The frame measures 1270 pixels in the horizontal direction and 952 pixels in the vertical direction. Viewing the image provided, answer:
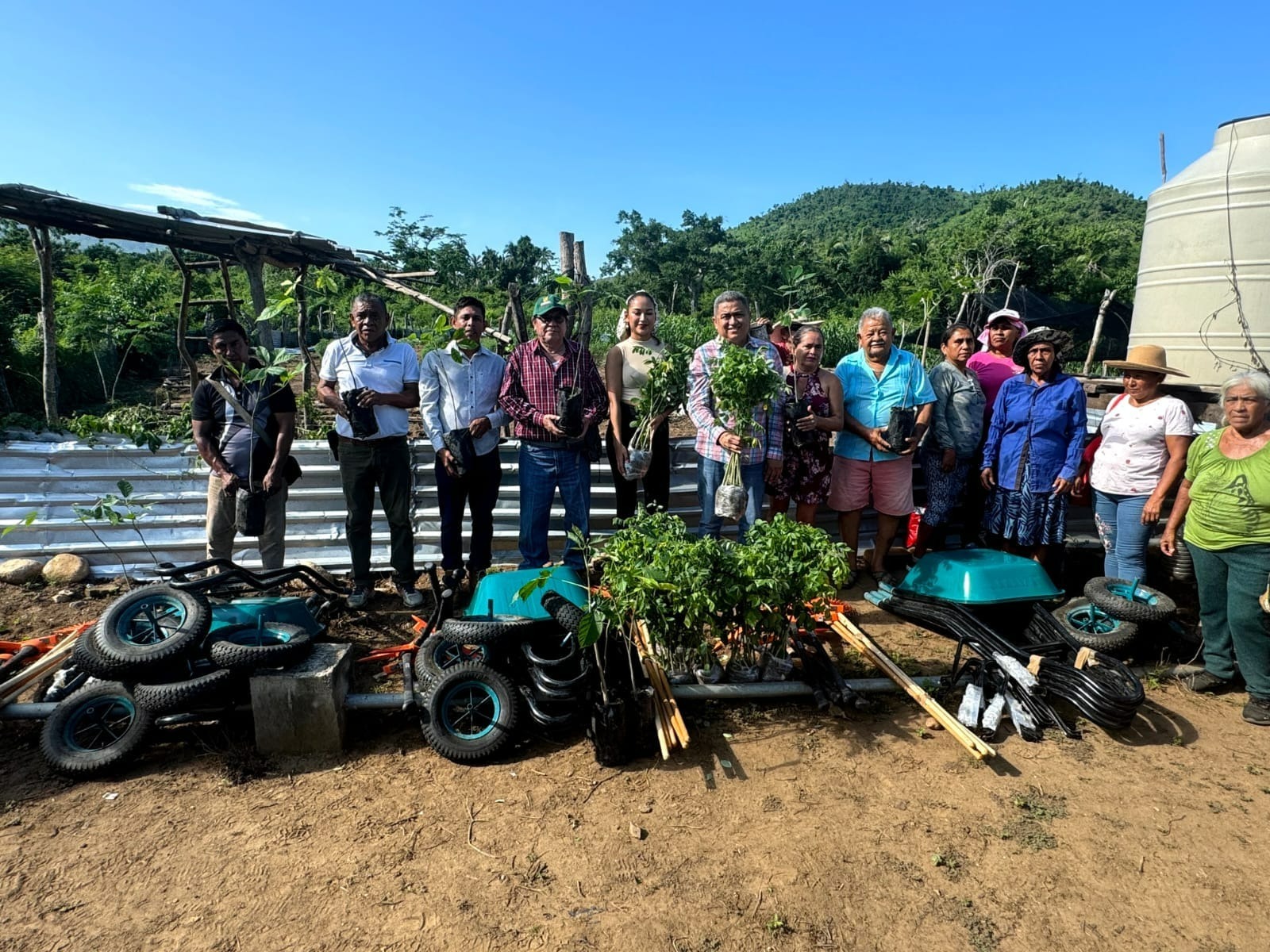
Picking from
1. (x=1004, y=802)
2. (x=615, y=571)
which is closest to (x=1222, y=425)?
(x=1004, y=802)

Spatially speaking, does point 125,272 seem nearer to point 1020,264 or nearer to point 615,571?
point 615,571

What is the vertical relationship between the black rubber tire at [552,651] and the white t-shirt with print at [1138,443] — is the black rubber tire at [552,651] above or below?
below

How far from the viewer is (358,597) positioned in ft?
14.5

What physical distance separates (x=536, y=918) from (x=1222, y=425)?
4.17 metres

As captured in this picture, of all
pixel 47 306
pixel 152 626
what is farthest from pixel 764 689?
pixel 47 306

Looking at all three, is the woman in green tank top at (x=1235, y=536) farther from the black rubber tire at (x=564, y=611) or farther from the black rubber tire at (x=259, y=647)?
the black rubber tire at (x=259, y=647)

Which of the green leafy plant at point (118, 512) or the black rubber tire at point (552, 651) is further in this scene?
the green leafy plant at point (118, 512)

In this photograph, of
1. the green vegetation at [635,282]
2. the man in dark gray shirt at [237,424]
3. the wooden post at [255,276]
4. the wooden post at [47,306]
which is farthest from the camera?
the green vegetation at [635,282]

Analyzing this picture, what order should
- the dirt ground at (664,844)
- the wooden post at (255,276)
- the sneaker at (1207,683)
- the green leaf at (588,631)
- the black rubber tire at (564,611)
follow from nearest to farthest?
1. the dirt ground at (664,844)
2. the green leaf at (588,631)
3. the black rubber tire at (564,611)
4. the sneaker at (1207,683)
5. the wooden post at (255,276)

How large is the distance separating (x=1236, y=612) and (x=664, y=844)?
3222 millimetres

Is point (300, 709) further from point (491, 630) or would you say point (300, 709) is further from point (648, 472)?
point (648, 472)

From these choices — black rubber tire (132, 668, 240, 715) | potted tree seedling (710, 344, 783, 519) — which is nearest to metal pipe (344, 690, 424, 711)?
black rubber tire (132, 668, 240, 715)

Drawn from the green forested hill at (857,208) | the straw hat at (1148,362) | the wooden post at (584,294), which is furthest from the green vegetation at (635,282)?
the green forested hill at (857,208)

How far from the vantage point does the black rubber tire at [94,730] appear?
2.80m
